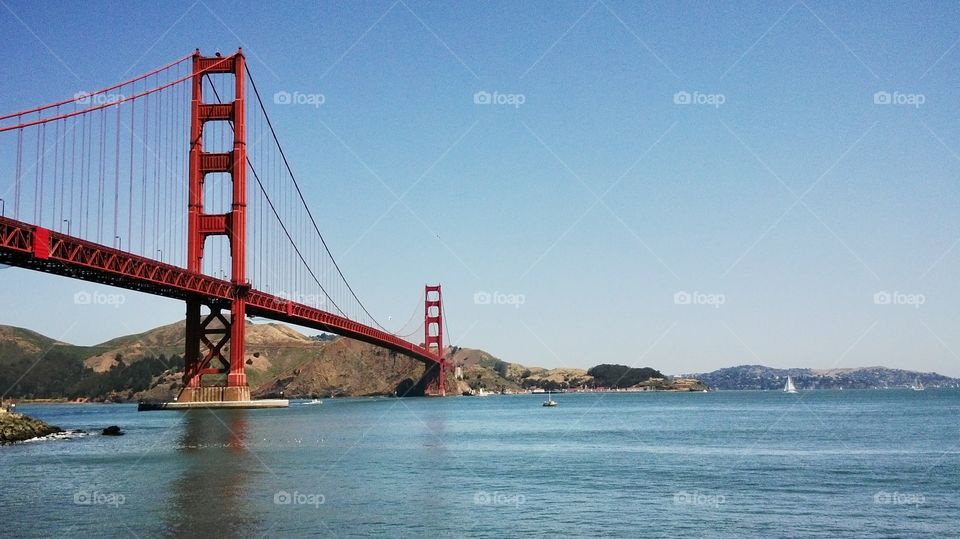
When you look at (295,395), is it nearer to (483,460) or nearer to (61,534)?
(483,460)

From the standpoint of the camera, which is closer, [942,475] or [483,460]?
[942,475]

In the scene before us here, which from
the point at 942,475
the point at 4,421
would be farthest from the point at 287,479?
the point at 4,421

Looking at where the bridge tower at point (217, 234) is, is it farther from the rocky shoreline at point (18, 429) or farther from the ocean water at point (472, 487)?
the ocean water at point (472, 487)

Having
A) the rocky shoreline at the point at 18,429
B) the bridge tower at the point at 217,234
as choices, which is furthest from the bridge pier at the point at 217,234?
the rocky shoreline at the point at 18,429

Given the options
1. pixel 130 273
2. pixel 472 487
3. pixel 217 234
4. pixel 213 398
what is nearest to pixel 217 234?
pixel 217 234

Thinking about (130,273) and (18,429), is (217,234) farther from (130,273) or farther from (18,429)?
(18,429)
